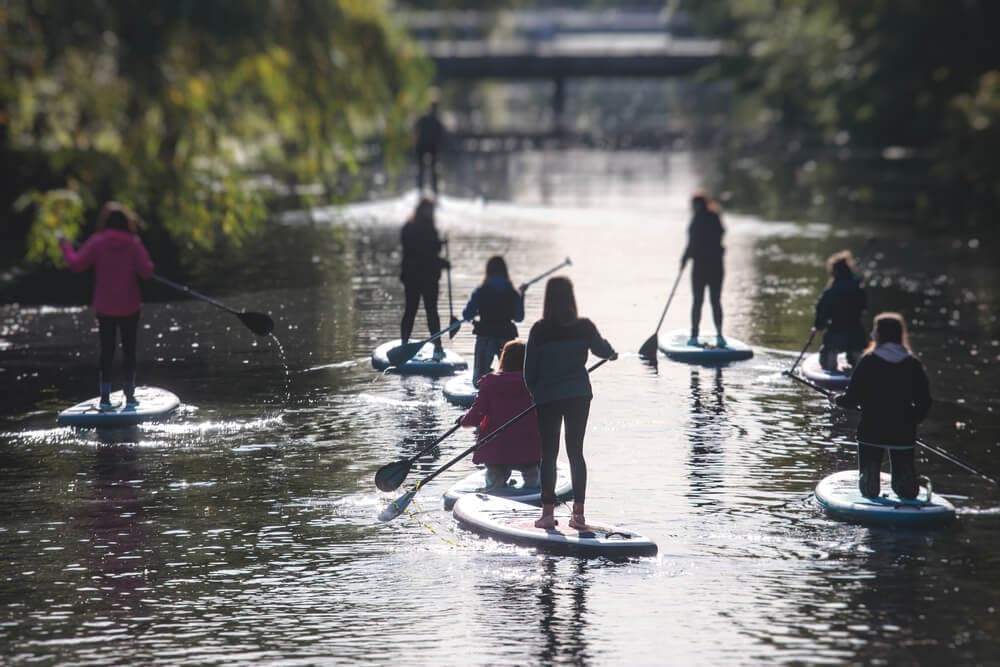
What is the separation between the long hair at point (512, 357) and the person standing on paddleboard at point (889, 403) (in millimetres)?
2128

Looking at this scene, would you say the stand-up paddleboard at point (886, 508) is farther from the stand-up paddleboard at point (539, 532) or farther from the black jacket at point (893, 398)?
Answer: the stand-up paddleboard at point (539, 532)

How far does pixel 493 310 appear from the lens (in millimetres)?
14695

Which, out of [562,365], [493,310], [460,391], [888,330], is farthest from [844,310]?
[562,365]

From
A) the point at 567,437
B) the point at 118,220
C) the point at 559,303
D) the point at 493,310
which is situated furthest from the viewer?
the point at 493,310

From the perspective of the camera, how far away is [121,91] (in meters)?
13.8

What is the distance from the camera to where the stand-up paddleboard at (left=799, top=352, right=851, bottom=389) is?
15836 millimetres

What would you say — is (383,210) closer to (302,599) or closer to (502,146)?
(302,599)

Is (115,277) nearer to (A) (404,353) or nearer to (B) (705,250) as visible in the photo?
(A) (404,353)

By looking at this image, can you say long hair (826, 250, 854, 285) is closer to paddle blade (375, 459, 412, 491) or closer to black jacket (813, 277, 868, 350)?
black jacket (813, 277, 868, 350)

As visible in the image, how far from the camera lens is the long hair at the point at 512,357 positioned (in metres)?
11.5

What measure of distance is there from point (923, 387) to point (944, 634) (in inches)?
107

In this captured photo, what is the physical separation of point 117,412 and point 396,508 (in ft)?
13.7

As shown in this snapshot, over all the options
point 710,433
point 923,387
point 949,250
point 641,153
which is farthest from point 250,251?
point 641,153

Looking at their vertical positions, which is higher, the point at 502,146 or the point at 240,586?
the point at 502,146
